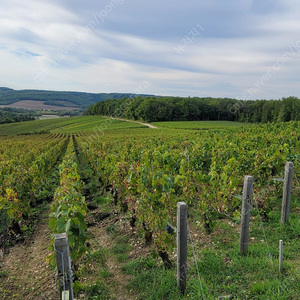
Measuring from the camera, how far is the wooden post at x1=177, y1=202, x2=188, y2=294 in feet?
10.5

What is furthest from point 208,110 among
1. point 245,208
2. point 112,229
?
point 245,208

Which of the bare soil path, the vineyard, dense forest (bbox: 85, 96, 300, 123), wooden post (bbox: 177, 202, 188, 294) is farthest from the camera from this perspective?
dense forest (bbox: 85, 96, 300, 123)

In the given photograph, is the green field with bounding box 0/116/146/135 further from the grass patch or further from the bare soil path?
the bare soil path

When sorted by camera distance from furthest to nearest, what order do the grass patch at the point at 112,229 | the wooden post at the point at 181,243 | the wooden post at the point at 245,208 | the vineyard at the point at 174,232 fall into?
the grass patch at the point at 112,229
the wooden post at the point at 245,208
the vineyard at the point at 174,232
the wooden post at the point at 181,243

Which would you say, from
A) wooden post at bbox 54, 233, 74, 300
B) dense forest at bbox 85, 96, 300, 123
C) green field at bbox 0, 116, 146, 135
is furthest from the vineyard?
dense forest at bbox 85, 96, 300, 123

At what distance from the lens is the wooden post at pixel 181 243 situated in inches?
126

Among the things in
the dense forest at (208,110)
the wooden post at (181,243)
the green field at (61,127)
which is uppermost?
the dense forest at (208,110)

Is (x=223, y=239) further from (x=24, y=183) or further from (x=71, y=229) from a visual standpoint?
(x=24, y=183)

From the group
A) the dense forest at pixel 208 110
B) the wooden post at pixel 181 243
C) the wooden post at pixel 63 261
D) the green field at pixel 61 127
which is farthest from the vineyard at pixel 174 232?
the dense forest at pixel 208 110

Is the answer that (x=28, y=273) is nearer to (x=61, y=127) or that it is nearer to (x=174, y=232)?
(x=174, y=232)

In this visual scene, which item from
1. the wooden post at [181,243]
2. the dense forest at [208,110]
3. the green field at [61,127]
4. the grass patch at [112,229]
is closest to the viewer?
the wooden post at [181,243]

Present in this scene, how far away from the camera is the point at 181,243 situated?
329cm

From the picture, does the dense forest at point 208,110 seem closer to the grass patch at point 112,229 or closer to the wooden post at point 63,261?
the grass patch at point 112,229

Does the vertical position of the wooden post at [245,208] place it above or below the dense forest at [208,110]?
below
